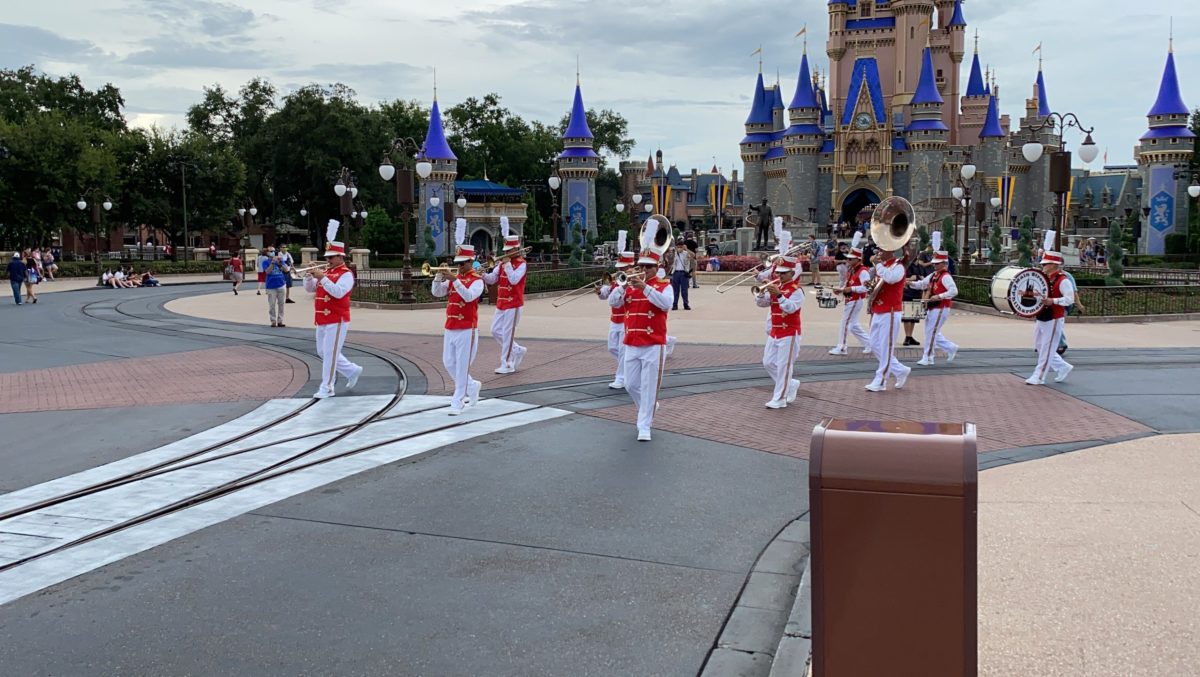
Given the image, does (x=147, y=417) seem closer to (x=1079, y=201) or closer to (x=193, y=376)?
(x=193, y=376)

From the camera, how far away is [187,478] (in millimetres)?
7422

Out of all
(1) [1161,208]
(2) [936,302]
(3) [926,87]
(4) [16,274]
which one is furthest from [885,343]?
(3) [926,87]

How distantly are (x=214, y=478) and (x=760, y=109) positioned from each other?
66351 millimetres

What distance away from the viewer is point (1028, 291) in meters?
12.0

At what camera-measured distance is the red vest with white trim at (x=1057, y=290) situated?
38.9 ft

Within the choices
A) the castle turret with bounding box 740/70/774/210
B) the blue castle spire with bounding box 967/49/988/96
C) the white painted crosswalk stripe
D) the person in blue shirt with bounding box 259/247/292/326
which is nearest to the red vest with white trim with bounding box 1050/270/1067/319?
the white painted crosswalk stripe

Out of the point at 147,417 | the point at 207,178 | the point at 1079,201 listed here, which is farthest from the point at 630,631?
the point at 1079,201

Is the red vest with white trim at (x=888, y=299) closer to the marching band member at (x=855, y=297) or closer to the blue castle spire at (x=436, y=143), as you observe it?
the marching band member at (x=855, y=297)

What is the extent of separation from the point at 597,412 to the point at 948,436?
741cm

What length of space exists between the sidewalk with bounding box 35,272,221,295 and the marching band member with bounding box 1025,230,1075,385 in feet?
102

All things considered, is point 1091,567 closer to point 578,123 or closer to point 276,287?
point 276,287

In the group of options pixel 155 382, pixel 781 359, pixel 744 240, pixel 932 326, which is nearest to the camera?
pixel 781 359

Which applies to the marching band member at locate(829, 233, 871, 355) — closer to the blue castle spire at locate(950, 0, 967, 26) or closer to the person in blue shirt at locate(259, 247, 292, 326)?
the person in blue shirt at locate(259, 247, 292, 326)

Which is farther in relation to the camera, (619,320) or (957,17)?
(957,17)
